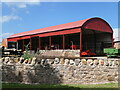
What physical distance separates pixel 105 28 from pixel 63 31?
17.4ft

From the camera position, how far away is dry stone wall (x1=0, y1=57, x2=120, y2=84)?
23.1 ft

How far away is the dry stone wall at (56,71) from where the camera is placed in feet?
23.1

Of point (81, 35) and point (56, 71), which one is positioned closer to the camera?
point (56, 71)

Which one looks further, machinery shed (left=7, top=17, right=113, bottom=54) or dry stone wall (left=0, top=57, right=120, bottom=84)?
machinery shed (left=7, top=17, right=113, bottom=54)

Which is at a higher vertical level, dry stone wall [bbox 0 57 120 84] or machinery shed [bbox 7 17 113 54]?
machinery shed [bbox 7 17 113 54]

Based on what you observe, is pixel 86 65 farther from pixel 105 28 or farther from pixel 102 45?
pixel 102 45

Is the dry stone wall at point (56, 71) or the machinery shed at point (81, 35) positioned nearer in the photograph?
the dry stone wall at point (56, 71)

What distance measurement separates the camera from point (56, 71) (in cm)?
709

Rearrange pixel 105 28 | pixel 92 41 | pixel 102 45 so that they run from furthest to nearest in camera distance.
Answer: pixel 92 41, pixel 102 45, pixel 105 28

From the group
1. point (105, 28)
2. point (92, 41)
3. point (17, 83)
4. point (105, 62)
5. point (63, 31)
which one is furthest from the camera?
point (92, 41)

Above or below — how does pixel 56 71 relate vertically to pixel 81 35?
below

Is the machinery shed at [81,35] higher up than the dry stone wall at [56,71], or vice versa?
the machinery shed at [81,35]

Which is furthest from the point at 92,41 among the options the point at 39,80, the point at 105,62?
the point at 39,80

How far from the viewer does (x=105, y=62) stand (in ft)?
24.6
